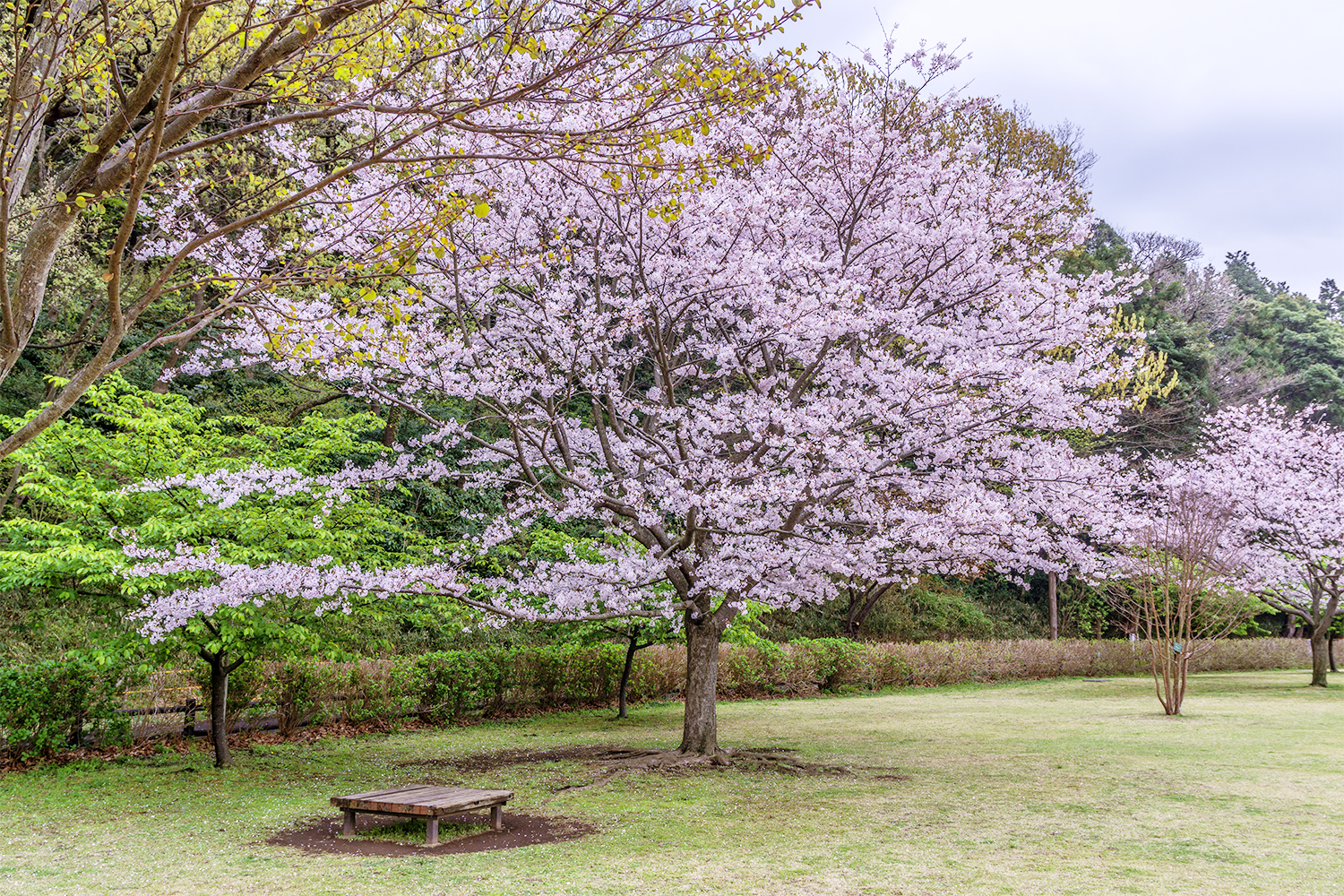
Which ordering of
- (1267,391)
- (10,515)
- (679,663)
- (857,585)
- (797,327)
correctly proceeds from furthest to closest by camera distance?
(1267,391) → (857,585) → (679,663) → (10,515) → (797,327)

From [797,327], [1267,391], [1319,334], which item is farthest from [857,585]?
[1319,334]

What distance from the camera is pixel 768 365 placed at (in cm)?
1045

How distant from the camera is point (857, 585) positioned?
23.5 meters

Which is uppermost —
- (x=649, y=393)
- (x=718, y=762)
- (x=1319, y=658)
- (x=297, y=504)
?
(x=649, y=393)

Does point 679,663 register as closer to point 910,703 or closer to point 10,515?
point 910,703

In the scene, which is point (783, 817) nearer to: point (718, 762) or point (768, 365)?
point (718, 762)

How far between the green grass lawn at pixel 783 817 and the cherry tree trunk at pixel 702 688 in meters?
0.70

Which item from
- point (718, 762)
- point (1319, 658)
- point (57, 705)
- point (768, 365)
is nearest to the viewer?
point (57, 705)

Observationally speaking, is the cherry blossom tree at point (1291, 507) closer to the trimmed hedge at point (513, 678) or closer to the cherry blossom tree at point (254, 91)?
the trimmed hedge at point (513, 678)

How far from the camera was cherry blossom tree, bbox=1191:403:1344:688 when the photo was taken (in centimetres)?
1948

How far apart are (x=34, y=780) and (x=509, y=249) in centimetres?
667

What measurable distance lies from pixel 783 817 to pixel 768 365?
16.3 ft

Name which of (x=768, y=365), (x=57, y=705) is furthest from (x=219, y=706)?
(x=768, y=365)

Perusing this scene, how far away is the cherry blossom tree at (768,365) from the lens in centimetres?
856
